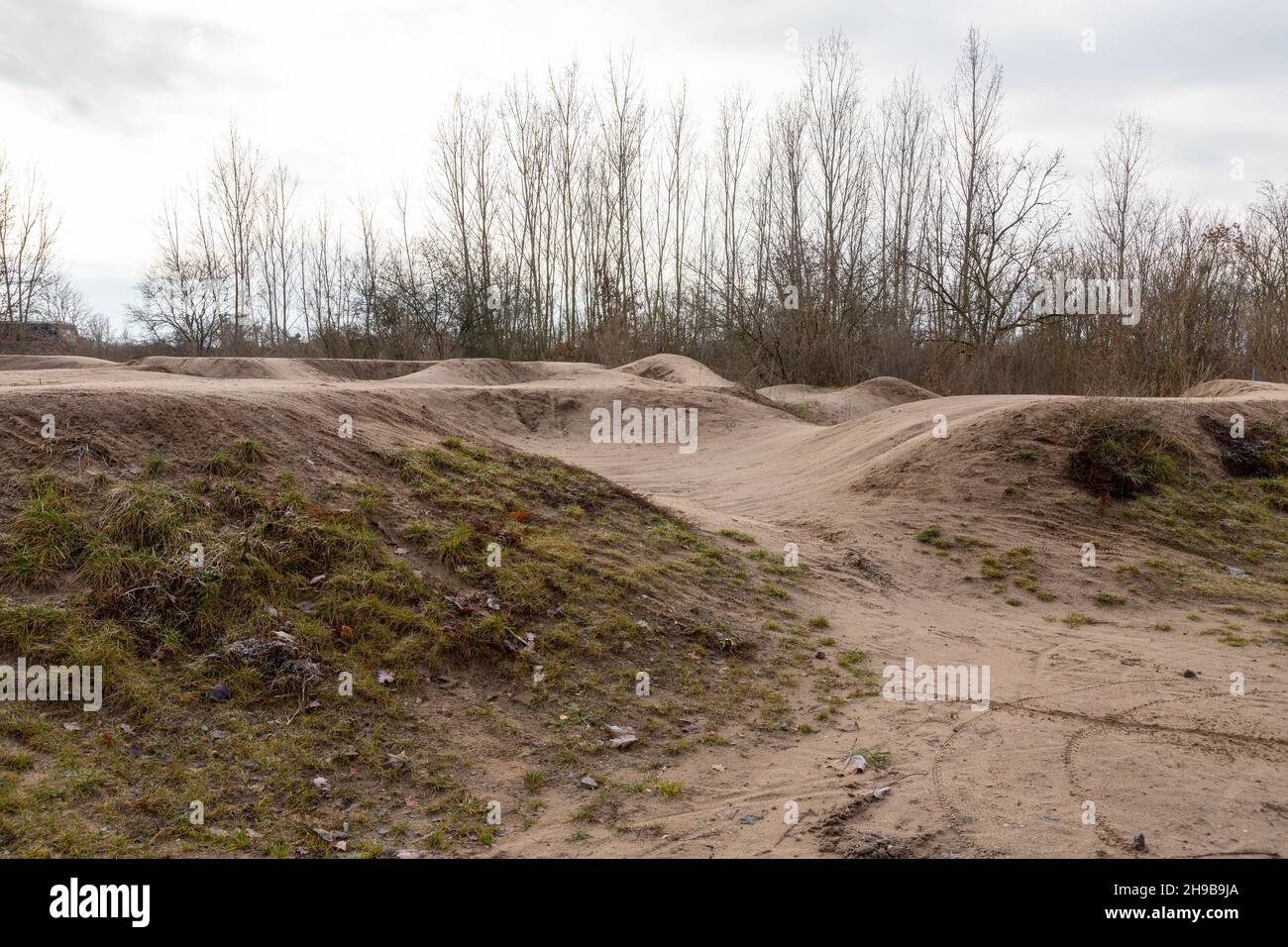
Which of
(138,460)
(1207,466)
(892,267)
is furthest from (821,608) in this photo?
(892,267)

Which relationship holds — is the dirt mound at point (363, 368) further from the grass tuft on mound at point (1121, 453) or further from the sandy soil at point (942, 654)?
the grass tuft on mound at point (1121, 453)

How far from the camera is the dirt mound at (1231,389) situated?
15.5 meters

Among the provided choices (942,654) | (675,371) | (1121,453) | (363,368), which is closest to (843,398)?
(675,371)

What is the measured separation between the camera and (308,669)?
5.28 meters

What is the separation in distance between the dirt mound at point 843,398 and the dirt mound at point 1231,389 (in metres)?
5.21

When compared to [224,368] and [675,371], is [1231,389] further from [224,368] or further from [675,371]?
[224,368]

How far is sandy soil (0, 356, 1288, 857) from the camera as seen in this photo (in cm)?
436

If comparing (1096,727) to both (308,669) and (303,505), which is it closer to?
(308,669)

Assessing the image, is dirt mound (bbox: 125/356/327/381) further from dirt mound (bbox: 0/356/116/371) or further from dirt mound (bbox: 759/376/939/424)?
dirt mound (bbox: 759/376/939/424)

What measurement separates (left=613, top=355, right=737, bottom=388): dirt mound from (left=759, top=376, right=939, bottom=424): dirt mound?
4.53 ft

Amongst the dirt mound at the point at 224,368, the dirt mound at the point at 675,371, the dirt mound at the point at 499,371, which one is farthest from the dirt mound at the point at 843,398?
the dirt mound at the point at 224,368

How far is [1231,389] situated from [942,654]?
12868 mm

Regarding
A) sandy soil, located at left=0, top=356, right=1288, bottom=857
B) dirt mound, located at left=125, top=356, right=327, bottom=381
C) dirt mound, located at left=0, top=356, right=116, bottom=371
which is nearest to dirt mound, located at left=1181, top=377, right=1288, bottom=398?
sandy soil, located at left=0, top=356, right=1288, bottom=857

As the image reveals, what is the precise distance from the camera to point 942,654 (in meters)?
7.14
